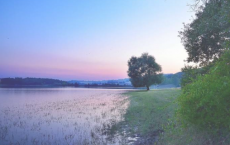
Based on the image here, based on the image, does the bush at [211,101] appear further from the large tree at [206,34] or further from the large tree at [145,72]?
the large tree at [145,72]

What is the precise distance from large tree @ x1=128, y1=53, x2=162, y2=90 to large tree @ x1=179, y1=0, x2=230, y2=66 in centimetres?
6899

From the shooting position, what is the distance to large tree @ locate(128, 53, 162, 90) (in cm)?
8889

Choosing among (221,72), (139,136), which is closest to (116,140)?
(139,136)

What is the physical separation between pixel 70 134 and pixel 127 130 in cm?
429

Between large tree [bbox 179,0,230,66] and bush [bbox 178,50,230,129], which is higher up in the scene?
large tree [bbox 179,0,230,66]

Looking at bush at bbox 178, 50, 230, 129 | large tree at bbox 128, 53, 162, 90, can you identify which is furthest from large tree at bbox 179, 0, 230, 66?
large tree at bbox 128, 53, 162, 90

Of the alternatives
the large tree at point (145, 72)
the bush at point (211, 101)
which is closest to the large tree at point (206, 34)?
the bush at point (211, 101)

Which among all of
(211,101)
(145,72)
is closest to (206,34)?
(211,101)

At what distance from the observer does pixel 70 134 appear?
548 inches

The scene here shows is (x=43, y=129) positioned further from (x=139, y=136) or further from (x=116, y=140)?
(x=139, y=136)

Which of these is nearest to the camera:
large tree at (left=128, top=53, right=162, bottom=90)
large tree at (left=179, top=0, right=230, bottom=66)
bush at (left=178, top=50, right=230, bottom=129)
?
bush at (left=178, top=50, right=230, bottom=129)

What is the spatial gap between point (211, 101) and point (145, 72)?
278 feet

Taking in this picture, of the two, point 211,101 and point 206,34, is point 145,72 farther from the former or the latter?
point 211,101

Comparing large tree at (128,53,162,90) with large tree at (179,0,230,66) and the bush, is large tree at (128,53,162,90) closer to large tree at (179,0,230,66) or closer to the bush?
large tree at (179,0,230,66)
